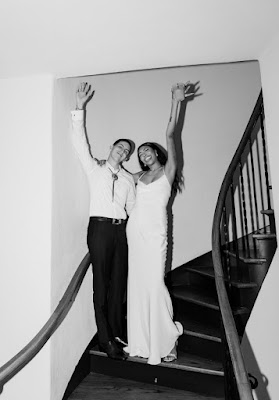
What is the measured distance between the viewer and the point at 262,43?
1833mm

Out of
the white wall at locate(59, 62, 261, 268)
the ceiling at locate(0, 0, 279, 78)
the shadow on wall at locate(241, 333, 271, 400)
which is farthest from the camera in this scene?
the white wall at locate(59, 62, 261, 268)

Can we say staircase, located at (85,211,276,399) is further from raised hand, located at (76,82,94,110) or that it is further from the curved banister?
raised hand, located at (76,82,94,110)

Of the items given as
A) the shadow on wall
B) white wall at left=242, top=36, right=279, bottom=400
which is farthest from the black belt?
the shadow on wall

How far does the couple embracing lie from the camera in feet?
7.54

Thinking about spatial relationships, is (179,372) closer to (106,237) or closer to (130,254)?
(130,254)

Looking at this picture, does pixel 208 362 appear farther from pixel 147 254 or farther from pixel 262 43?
pixel 262 43

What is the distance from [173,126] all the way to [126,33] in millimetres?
892

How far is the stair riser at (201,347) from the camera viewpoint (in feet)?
7.59

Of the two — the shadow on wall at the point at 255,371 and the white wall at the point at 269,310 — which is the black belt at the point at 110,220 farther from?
the shadow on wall at the point at 255,371

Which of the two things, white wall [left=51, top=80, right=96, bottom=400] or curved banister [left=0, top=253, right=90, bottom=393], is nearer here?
curved banister [left=0, top=253, right=90, bottom=393]

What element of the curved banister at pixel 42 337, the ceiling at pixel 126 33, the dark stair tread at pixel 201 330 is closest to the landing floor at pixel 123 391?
the dark stair tread at pixel 201 330

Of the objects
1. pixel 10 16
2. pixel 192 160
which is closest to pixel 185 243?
pixel 192 160

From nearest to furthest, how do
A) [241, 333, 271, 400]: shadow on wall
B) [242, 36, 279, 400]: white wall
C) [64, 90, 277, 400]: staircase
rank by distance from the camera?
1. [242, 36, 279, 400]: white wall
2. [64, 90, 277, 400]: staircase
3. [241, 333, 271, 400]: shadow on wall

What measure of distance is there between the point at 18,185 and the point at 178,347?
1767mm
